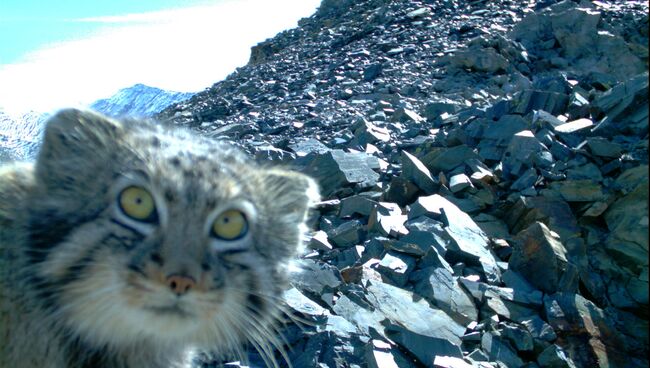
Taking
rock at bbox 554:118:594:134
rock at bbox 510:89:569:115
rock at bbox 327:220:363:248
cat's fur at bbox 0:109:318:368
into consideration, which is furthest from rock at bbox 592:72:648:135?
cat's fur at bbox 0:109:318:368

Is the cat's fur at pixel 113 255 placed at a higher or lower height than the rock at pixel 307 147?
higher

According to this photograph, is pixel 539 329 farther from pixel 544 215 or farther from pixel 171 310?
pixel 171 310

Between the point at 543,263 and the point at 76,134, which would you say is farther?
the point at 543,263

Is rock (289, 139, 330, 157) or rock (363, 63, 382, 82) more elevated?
rock (289, 139, 330, 157)

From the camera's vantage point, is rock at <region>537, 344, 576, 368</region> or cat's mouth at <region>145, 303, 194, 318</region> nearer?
cat's mouth at <region>145, 303, 194, 318</region>

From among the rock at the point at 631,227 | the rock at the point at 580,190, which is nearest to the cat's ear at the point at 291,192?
the rock at the point at 631,227

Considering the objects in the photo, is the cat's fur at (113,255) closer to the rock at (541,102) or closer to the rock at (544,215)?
the rock at (544,215)

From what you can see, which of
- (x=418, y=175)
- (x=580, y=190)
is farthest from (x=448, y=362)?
(x=580, y=190)

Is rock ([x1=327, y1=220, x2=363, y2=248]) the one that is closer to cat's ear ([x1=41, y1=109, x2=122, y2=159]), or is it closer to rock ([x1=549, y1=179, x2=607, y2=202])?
rock ([x1=549, y1=179, x2=607, y2=202])
